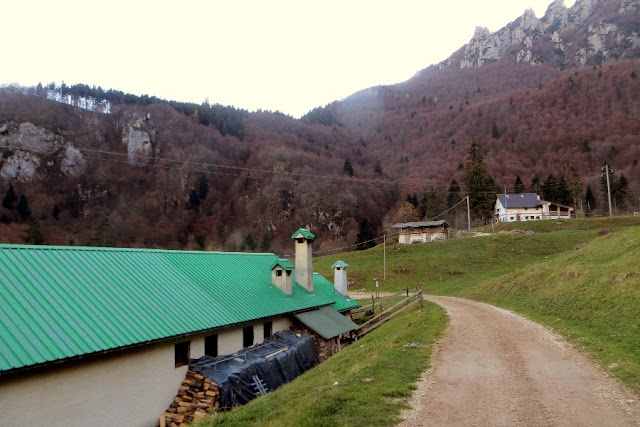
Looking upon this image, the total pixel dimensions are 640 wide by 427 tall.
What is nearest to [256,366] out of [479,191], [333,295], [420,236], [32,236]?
[333,295]

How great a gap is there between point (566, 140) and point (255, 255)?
454ft

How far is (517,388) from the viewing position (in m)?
10.5

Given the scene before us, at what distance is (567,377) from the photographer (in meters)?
11.2

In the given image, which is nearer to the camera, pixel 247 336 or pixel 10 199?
pixel 247 336

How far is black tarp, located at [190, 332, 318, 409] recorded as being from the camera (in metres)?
15.3

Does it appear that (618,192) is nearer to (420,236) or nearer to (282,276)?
(420,236)

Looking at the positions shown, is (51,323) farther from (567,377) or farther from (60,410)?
(567,377)

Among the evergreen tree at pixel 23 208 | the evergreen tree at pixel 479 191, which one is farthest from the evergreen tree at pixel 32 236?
the evergreen tree at pixel 479 191

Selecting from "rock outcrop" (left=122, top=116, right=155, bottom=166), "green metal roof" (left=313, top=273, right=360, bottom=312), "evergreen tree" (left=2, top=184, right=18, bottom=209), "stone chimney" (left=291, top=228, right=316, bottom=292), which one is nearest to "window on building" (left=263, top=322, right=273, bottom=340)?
"stone chimney" (left=291, top=228, right=316, bottom=292)

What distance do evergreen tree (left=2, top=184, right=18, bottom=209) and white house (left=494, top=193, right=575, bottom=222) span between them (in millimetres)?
119531

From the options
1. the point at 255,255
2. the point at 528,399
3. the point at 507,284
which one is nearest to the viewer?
the point at 528,399

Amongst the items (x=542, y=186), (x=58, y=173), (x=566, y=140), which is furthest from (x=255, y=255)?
(x=566, y=140)

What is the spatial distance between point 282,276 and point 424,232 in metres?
53.8

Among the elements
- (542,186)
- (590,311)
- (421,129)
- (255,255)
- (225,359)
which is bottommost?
(225,359)
